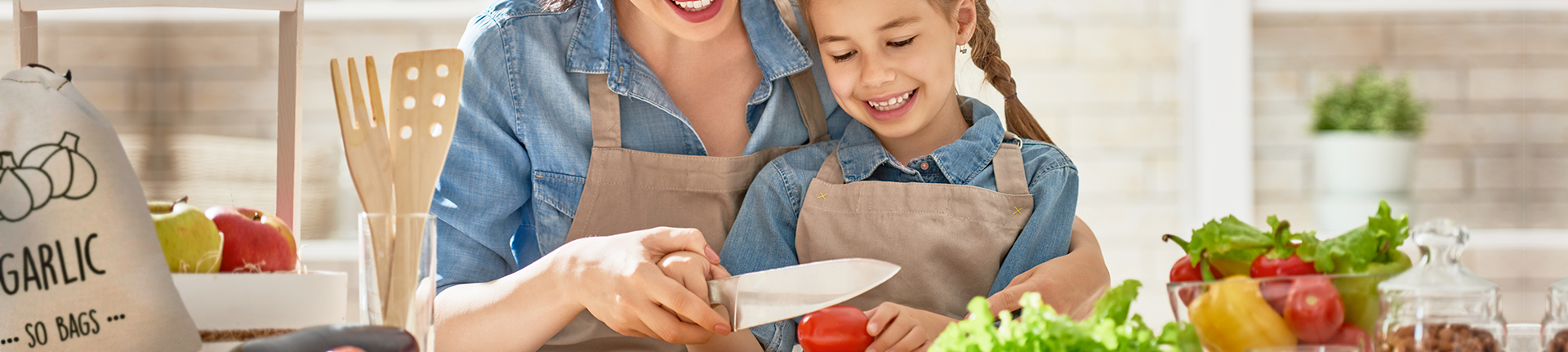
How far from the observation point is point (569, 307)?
97cm

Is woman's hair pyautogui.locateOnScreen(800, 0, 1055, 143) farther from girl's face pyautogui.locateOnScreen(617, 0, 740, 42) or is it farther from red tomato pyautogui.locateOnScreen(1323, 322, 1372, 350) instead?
red tomato pyautogui.locateOnScreen(1323, 322, 1372, 350)

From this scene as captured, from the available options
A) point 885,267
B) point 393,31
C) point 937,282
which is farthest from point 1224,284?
point 393,31

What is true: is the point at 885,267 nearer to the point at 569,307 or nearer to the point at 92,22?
the point at 569,307

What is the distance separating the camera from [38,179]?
0.67 metres

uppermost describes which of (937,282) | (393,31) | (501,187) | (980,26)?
(393,31)

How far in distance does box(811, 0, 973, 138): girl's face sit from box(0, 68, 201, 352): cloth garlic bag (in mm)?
776

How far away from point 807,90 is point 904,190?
212 mm

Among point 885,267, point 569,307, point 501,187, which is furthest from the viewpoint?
point 501,187

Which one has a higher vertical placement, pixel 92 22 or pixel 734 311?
pixel 92 22

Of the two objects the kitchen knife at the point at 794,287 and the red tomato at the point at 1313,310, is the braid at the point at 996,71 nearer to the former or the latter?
the kitchen knife at the point at 794,287

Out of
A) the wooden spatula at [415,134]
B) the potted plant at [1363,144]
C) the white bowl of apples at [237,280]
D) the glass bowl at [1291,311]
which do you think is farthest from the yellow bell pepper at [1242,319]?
the potted plant at [1363,144]

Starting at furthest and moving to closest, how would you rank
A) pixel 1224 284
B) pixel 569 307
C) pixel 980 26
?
pixel 980 26 < pixel 569 307 < pixel 1224 284

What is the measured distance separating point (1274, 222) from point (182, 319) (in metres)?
0.76

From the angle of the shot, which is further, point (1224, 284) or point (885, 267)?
point (885, 267)
